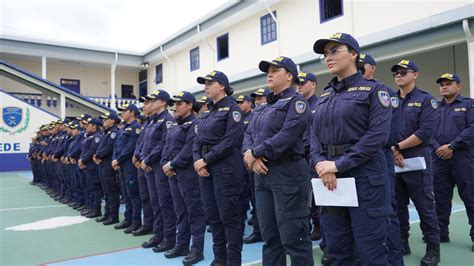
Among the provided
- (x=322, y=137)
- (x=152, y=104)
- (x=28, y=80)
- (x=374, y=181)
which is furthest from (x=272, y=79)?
(x=28, y=80)

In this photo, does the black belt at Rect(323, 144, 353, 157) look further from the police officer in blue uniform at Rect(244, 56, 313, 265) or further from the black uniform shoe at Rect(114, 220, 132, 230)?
the black uniform shoe at Rect(114, 220, 132, 230)

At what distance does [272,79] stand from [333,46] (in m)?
0.66

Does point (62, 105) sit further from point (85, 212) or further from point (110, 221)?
point (110, 221)

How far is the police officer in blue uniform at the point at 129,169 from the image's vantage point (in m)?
5.05

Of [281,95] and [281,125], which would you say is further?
[281,95]

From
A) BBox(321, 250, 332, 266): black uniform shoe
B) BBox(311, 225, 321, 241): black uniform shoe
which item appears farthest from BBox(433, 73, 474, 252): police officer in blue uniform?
BBox(321, 250, 332, 266): black uniform shoe


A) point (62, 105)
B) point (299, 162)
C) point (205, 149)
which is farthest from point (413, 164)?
point (62, 105)

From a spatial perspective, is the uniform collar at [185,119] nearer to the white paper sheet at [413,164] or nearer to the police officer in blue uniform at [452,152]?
the white paper sheet at [413,164]

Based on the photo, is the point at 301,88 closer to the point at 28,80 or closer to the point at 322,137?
the point at 322,137

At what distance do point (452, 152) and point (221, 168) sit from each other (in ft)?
8.12

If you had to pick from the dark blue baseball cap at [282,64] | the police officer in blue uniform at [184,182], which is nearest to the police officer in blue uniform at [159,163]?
the police officer in blue uniform at [184,182]

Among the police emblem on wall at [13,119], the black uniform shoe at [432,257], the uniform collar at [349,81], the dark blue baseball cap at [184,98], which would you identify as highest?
the police emblem on wall at [13,119]

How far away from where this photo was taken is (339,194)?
212 cm

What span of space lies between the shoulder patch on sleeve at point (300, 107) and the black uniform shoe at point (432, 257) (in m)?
1.85
